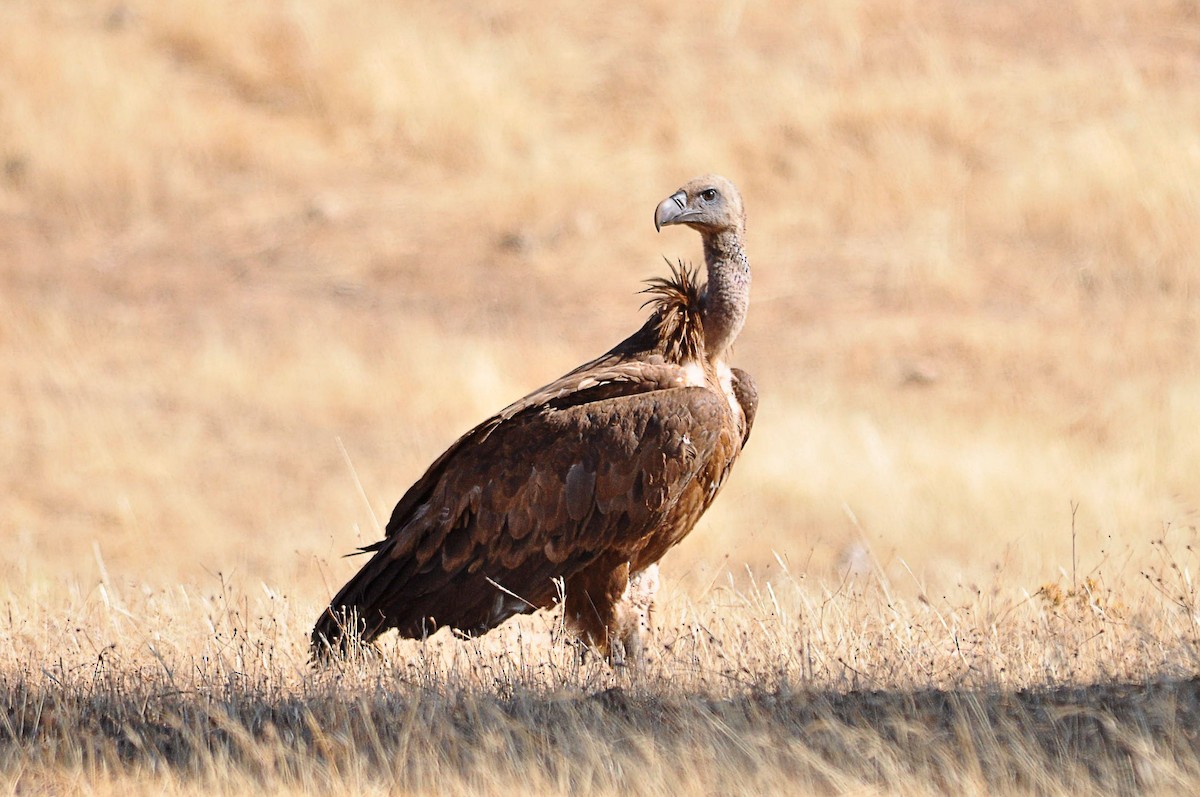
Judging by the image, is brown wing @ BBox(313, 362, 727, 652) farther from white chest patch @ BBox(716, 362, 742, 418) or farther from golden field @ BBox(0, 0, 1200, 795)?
white chest patch @ BBox(716, 362, 742, 418)

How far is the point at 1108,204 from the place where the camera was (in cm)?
2195

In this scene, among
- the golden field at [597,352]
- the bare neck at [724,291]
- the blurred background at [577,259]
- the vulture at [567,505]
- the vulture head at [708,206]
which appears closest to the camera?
the golden field at [597,352]

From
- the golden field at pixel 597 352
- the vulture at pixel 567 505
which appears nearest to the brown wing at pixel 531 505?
the vulture at pixel 567 505

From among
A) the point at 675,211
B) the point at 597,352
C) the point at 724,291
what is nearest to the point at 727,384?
the point at 724,291

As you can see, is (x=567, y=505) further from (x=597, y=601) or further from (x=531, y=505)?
(x=597, y=601)

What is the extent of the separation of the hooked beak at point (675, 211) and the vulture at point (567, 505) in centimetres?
32

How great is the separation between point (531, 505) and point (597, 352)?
12263 millimetres

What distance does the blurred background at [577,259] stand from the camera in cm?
1492

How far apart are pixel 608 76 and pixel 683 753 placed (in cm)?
2151

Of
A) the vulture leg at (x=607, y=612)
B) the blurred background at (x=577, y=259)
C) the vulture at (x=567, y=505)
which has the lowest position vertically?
the vulture leg at (x=607, y=612)

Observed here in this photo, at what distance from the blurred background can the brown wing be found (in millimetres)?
4669

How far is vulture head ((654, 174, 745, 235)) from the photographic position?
25.4 feet

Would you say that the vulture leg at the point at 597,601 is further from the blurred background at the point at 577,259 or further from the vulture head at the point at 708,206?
the blurred background at the point at 577,259

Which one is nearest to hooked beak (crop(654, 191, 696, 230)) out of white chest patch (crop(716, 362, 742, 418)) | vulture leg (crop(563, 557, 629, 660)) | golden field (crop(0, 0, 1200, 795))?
white chest patch (crop(716, 362, 742, 418))
